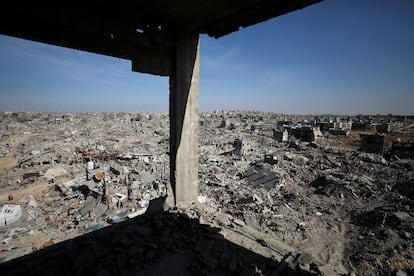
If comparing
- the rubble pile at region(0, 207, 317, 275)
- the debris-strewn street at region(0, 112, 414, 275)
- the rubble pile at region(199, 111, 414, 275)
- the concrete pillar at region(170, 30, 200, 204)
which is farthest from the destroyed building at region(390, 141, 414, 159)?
the concrete pillar at region(170, 30, 200, 204)

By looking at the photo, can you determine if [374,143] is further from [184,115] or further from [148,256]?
[148,256]

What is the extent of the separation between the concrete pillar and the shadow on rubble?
0.89 metres

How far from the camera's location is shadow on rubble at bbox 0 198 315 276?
232 cm

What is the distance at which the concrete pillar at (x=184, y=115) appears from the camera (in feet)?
11.4

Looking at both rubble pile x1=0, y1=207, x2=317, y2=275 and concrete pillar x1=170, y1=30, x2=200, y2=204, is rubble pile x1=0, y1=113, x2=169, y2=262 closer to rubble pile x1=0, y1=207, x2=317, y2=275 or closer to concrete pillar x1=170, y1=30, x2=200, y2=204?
Result: concrete pillar x1=170, y1=30, x2=200, y2=204

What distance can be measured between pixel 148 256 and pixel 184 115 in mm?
2290

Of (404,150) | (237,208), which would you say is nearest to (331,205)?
(237,208)

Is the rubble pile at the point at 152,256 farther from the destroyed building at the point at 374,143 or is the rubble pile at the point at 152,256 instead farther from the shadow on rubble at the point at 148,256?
the destroyed building at the point at 374,143

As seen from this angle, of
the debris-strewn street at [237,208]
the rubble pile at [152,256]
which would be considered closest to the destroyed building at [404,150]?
the debris-strewn street at [237,208]

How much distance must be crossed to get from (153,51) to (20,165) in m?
14.5

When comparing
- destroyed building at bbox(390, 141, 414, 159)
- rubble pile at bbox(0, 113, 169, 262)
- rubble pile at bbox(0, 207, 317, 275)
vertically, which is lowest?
rubble pile at bbox(0, 113, 169, 262)

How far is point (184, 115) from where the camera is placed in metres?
3.60

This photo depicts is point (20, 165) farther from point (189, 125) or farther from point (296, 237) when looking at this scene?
point (296, 237)

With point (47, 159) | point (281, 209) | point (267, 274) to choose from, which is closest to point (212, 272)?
point (267, 274)
